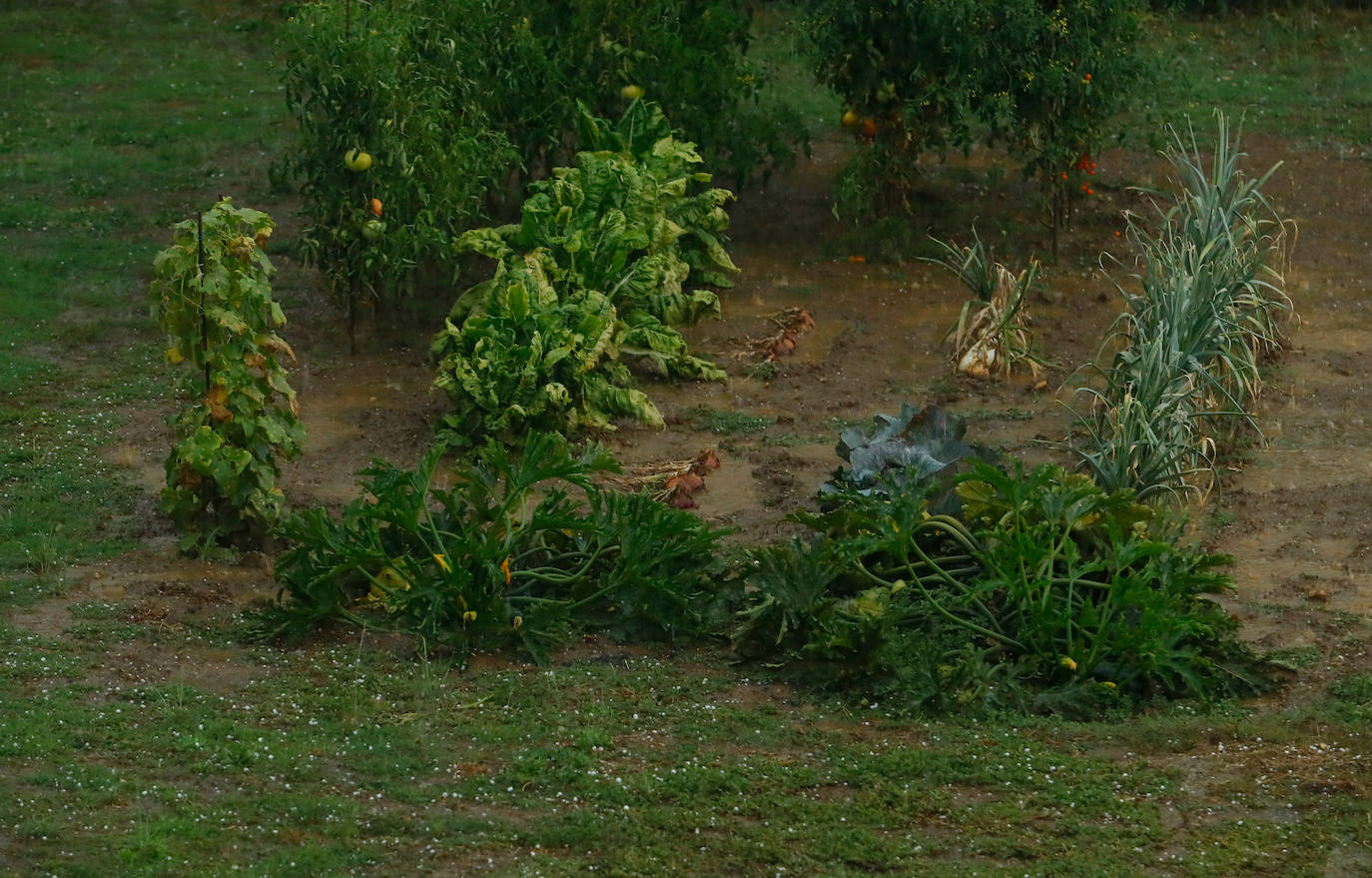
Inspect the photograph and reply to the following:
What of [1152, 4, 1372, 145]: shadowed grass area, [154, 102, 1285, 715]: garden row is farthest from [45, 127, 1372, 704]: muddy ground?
[1152, 4, 1372, 145]: shadowed grass area

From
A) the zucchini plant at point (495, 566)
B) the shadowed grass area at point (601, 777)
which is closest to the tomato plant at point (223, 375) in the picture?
the zucchini plant at point (495, 566)

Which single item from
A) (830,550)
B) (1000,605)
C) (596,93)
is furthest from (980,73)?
(830,550)

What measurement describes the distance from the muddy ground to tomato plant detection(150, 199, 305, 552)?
234mm

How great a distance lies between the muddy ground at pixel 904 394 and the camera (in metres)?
7.42

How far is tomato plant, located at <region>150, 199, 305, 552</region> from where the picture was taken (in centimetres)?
751

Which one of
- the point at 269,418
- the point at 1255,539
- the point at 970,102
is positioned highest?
the point at 970,102

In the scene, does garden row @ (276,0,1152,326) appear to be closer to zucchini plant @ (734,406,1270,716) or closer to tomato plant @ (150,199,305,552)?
tomato plant @ (150,199,305,552)

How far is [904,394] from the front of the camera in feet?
32.4

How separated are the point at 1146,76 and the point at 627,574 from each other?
635 centimetres

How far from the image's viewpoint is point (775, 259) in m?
12.2

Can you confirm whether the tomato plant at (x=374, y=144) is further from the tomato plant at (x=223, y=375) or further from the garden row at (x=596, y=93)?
the tomato plant at (x=223, y=375)

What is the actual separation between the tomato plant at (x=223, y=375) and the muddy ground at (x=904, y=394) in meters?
0.23

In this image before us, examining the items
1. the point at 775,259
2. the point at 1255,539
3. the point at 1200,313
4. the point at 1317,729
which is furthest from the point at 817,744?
the point at 775,259

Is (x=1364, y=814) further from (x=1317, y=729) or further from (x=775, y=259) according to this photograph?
(x=775, y=259)
